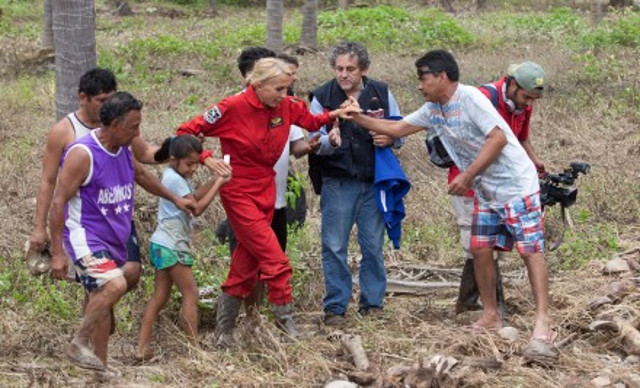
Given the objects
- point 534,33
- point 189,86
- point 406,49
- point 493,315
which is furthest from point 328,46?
point 493,315

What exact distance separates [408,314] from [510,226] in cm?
110

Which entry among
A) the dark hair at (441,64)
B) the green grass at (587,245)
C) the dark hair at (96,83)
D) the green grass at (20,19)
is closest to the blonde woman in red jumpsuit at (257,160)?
the dark hair at (96,83)

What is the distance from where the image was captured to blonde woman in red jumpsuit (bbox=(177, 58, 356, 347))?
6508 millimetres

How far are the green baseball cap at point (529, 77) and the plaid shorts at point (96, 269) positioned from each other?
2.78 m

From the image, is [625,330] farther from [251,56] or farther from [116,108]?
[116,108]

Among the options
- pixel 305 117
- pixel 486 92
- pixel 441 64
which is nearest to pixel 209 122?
pixel 305 117

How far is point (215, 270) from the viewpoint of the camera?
8070 mm

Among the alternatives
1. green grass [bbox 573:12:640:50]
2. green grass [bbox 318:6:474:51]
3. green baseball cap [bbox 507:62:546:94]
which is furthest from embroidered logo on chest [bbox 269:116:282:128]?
green grass [bbox 318:6:474:51]

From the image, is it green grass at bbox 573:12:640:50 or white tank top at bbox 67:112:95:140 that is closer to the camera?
white tank top at bbox 67:112:95:140

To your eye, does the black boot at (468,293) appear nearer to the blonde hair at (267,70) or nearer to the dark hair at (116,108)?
the blonde hair at (267,70)

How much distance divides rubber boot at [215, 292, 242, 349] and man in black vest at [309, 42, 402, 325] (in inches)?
27.4

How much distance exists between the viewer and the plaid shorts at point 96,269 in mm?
5809

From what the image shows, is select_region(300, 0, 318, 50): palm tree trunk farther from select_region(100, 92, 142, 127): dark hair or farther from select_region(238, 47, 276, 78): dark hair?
select_region(100, 92, 142, 127): dark hair

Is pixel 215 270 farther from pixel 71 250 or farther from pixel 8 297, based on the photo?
pixel 71 250
